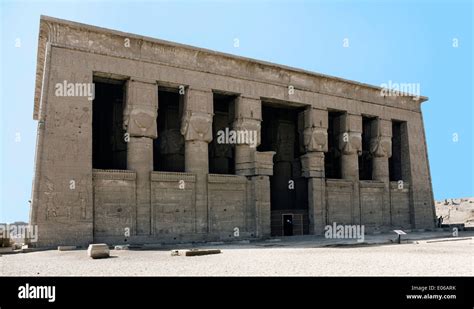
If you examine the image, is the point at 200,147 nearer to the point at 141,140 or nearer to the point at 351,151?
the point at 141,140

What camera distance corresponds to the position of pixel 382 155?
24.8m

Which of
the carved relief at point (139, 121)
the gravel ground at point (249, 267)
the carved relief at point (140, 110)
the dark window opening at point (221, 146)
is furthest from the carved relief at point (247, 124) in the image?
the gravel ground at point (249, 267)

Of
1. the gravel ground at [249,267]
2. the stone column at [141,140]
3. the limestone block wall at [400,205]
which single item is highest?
the stone column at [141,140]

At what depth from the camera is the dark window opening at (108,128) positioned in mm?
20281

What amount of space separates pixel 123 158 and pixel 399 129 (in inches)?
629

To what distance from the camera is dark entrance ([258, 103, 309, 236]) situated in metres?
22.6

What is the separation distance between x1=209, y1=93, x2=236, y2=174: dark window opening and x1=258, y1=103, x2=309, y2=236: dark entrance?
213 centimetres

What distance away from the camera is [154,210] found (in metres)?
17.3

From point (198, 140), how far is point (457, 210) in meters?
28.9

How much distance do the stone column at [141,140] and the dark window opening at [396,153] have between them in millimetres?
15459

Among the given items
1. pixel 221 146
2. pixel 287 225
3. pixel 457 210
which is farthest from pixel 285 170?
pixel 457 210

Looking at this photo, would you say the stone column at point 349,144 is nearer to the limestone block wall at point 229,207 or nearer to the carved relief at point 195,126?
the limestone block wall at point 229,207
